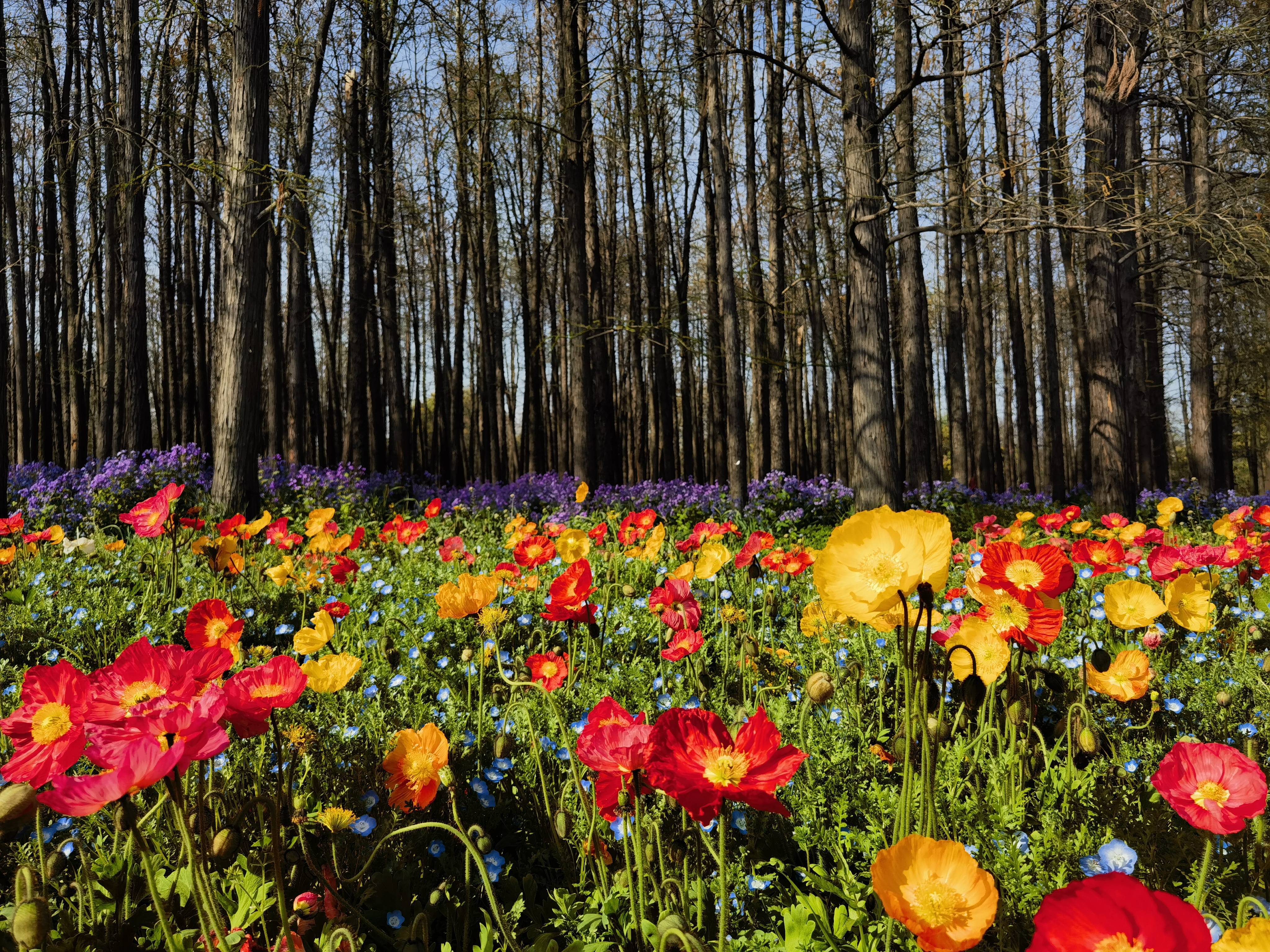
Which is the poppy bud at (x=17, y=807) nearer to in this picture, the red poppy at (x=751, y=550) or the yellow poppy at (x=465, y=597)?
the yellow poppy at (x=465, y=597)

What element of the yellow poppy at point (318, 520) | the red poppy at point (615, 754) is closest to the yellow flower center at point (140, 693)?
the red poppy at point (615, 754)

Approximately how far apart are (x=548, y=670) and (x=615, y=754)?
92 cm

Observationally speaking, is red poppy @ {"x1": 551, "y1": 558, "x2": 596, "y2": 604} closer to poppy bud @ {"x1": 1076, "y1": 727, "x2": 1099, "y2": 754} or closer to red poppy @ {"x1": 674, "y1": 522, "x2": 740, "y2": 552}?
poppy bud @ {"x1": 1076, "y1": 727, "x2": 1099, "y2": 754}

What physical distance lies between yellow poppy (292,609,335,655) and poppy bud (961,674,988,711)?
144 centimetres

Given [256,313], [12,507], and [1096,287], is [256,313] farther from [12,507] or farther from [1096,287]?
[1096,287]

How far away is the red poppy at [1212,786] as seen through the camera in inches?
41.0

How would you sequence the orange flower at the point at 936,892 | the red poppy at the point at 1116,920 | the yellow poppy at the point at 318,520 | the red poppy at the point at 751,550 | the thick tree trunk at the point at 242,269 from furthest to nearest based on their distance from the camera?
the thick tree trunk at the point at 242,269
the yellow poppy at the point at 318,520
the red poppy at the point at 751,550
the orange flower at the point at 936,892
the red poppy at the point at 1116,920

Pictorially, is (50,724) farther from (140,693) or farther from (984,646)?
(984,646)

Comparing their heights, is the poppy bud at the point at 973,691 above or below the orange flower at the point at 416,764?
above

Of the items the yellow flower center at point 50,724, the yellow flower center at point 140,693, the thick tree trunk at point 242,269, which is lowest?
the yellow flower center at point 50,724

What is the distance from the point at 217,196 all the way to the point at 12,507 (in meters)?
9.94

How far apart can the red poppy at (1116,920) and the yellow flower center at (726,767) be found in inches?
14.7

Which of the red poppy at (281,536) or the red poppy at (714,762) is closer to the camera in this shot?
the red poppy at (714,762)

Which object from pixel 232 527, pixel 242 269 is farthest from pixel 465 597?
pixel 242 269
